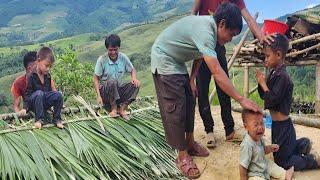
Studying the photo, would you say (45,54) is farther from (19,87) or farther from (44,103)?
(19,87)

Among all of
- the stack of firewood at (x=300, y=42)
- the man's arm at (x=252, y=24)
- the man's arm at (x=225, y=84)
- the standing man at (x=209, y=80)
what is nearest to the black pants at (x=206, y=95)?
the standing man at (x=209, y=80)

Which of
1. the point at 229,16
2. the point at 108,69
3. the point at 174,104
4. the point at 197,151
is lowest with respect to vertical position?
the point at 197,151

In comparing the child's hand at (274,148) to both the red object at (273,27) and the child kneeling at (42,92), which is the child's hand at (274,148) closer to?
the red object at (273,27)

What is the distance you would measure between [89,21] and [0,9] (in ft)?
115

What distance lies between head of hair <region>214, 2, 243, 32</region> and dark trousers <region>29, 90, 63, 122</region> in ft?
5.57

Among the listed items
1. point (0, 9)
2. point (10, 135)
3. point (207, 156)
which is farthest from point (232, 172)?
point (0, 9)

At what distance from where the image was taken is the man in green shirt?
3359mm

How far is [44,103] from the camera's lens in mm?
4191

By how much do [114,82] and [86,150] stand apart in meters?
1.22

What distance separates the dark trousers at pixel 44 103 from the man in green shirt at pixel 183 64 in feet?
3.30

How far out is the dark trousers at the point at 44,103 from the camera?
13.3 feet

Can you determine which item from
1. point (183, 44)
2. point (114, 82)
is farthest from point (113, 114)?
point (183, 44)

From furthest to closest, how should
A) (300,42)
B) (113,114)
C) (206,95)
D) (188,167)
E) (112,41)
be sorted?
1. (300,42)
2. (112,41)
3. (113,114)
4. (206,95)
5. (188,167)

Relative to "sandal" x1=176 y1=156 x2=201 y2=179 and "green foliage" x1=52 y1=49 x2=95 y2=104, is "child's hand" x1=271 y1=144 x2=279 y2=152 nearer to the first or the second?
"sandal" x1=176 y1=156 x2=201 y2=179
